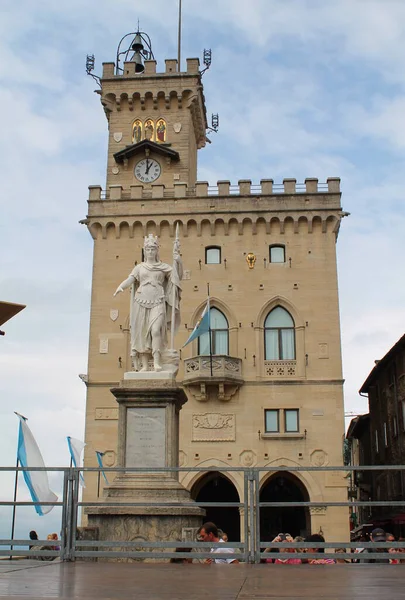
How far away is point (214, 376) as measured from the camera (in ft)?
111

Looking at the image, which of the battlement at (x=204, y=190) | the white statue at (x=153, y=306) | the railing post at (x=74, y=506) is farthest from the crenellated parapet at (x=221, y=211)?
the railing post at (x=74, y=506)

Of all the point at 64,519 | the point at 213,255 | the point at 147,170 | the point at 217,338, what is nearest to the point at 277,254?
the point at 213,255

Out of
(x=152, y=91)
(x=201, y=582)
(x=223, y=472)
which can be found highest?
(x=152, y=91)

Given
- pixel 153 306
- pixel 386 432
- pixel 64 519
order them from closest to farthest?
1. pixel 64 519
2. pixel 153 306
3. pixel 386 432

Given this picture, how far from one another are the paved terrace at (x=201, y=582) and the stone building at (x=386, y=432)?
26.0m

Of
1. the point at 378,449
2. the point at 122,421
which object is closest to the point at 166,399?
the point at 122,421

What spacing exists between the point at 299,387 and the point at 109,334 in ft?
30.8

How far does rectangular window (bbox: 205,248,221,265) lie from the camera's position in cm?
3675

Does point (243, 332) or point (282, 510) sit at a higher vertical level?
point (243, 332)

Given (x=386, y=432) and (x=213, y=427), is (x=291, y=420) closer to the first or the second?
(x=213, y=427)

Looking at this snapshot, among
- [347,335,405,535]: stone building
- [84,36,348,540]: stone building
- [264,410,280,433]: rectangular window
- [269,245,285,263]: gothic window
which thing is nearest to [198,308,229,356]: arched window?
[84,36,348,540]: stone building

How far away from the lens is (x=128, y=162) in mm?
40344

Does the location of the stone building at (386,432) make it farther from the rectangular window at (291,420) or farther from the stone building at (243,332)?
the rectangular window at (291,420)

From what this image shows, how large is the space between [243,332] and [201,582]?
2881 cm
